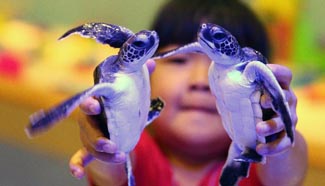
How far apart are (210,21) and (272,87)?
1.04 feet

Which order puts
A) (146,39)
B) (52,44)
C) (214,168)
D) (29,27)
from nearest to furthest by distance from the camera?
(146,39) < (214,168) < (52,44) < (29,27)

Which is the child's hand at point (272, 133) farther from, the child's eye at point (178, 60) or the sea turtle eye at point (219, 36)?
A: the child's eye at point (178, 60)

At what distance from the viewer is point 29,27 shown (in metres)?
1.47

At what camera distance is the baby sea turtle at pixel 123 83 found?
14.1 inches

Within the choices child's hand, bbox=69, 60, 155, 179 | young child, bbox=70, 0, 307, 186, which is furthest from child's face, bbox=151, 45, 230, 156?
child's hand, bbox=69, 60, 155, 179

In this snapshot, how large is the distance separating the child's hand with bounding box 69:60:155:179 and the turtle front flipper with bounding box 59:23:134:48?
35 millimetres

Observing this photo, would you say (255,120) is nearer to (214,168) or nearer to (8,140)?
(214,168)

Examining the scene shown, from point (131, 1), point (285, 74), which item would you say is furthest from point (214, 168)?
point (131, 1)

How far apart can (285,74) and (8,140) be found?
3.23ft

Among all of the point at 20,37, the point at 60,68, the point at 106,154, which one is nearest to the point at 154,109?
the point at 106,154

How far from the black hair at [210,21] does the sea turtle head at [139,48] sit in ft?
0.97

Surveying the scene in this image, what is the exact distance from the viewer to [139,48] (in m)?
0.36

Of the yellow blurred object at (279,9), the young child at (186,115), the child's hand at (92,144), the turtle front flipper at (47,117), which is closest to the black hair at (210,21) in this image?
the young child at (186,115)

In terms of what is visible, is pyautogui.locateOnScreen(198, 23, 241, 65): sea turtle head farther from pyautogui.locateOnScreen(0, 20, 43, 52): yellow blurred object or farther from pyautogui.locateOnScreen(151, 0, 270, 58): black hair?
pyautogui.locateOnScreen(0, 20, 43, 52): yellow blurred object
